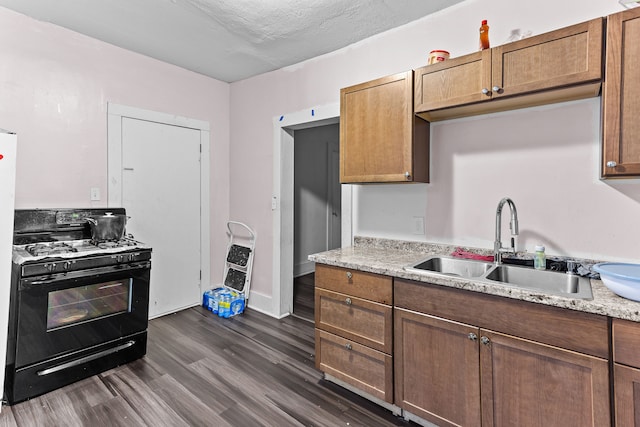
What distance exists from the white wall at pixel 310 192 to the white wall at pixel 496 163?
1714 millimetres

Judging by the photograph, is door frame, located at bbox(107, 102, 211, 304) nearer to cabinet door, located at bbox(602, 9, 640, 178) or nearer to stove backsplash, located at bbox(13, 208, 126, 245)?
stove backsplash, located at bbox(13, 208, 126, 245)

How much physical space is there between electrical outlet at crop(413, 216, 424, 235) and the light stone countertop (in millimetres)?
90

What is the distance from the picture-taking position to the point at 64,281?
2.11m

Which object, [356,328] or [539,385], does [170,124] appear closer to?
[356,328]

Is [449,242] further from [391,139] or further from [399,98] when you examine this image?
[399,98]

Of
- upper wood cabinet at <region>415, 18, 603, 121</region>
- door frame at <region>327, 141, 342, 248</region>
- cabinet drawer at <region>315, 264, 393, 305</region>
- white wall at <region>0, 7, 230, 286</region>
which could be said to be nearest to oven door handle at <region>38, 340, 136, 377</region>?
white wall at <region>0, 7, 230, 286</region>

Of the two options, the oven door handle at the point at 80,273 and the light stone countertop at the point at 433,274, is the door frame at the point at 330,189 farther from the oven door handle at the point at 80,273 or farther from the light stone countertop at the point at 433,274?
the oven door handle at the point at 80,273

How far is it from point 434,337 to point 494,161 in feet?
3.85

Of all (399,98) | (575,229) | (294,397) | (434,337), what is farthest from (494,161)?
(294,397)

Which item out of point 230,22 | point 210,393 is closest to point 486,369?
point 210,393

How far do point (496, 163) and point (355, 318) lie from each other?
1.32 meters

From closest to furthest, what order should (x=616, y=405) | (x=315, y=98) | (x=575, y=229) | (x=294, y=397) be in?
(x=616, y=405) → (x=575, y=229) → (x=294, y=397) → (x=315, y=98)

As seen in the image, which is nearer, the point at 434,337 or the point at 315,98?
the point at 434,337

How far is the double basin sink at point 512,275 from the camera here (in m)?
1.54
